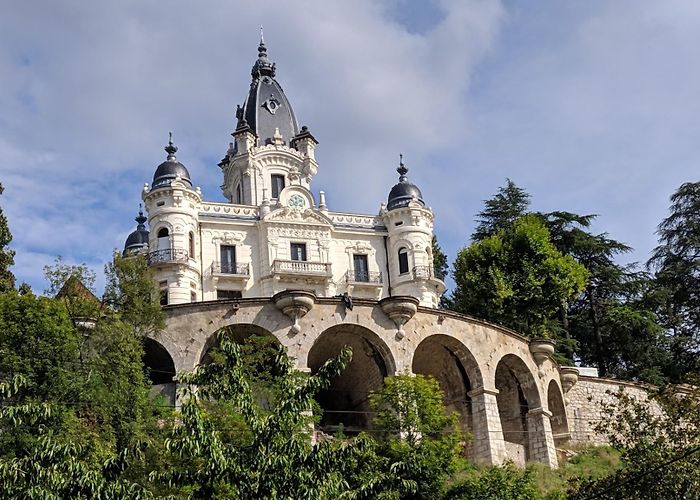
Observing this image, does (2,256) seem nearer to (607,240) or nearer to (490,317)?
(490,317)

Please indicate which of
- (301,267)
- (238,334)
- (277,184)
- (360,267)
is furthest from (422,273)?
(238,334)

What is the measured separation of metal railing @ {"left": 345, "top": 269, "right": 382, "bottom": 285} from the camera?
61.1 m

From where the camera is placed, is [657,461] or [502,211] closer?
[657,461]

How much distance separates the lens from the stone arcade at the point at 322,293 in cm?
3866

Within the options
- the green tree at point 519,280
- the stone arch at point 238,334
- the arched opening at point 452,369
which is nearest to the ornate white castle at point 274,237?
the green tree at point 519,280

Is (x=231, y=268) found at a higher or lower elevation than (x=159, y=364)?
higher

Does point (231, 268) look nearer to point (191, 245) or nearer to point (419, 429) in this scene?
point (191, 245)

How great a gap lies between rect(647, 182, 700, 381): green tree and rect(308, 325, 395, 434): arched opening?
23072 mm

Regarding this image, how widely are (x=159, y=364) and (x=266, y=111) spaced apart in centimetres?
3335

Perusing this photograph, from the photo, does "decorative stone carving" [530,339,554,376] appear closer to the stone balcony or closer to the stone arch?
the stone arch

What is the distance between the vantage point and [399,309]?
39.8 metres

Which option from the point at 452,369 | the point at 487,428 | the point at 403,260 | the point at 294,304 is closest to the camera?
the point at 294,304

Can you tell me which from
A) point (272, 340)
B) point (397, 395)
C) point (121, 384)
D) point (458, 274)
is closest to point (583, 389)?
point (458, 274)

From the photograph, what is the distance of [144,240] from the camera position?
63594 millimetres
